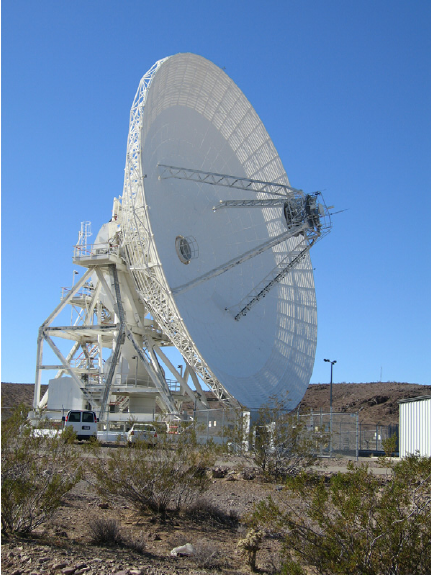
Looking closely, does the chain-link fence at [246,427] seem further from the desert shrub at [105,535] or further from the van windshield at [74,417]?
the desert shrub at [105,535]

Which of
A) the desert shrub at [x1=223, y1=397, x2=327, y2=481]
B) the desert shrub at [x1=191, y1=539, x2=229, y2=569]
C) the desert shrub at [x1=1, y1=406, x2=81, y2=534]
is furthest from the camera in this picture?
the desert shrub at [x1=223, y1=397, x2=327, y2=481]

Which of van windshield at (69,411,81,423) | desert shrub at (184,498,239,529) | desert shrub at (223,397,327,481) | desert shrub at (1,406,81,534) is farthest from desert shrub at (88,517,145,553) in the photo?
van windshield at (69,411,81,423)

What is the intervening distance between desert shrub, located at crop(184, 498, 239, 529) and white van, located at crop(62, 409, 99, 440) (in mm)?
13607

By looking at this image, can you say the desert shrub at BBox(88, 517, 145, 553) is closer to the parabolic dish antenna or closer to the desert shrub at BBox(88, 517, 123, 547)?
the desert shrub at BBox(88, 517, 123, 547)

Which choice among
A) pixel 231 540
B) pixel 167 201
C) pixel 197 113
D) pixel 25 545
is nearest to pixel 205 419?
pixel 167 201

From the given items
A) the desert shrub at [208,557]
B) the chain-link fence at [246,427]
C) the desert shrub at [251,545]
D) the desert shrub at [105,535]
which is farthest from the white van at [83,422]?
the desert shrub at [251,545]

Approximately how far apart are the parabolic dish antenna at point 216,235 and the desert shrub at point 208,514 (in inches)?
451

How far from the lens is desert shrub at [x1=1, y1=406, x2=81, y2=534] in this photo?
30.6 ft

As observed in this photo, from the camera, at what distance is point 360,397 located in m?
71.7

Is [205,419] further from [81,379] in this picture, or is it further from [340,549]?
[340,549]

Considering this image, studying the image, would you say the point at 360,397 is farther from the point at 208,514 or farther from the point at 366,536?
the point at 366,536

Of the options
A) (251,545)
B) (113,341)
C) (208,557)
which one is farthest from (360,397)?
(208,557)

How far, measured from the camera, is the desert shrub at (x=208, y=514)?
1223cm

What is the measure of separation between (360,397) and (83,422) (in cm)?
5175
